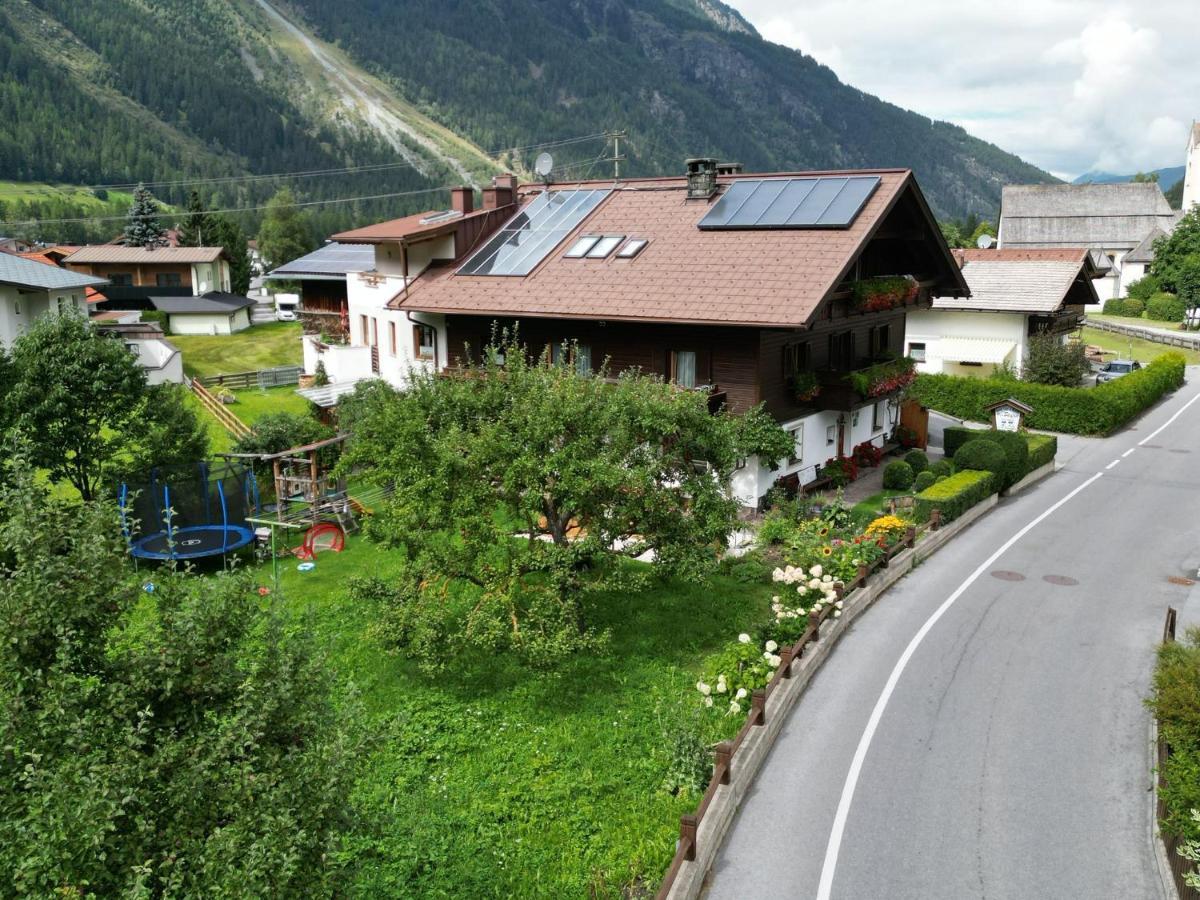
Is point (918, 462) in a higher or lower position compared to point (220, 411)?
lower

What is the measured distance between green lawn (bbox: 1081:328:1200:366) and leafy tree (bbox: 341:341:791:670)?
55660mm

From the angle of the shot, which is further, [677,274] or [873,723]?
[677,274]

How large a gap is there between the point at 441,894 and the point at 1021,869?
26.2 feet

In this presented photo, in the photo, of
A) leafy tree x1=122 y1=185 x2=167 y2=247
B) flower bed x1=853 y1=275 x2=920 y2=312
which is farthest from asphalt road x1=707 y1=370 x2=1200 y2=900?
leafy tree x1=122 y1=185 x2=167 y2=247

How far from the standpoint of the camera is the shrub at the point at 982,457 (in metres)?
30.7

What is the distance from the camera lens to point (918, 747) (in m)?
16.2

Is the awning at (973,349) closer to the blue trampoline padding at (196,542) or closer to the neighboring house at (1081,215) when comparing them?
the blue trampoline padding at (196,542)

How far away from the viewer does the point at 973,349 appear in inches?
1948

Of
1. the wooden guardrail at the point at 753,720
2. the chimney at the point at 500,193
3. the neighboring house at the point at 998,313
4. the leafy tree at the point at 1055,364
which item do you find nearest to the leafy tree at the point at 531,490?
the wooden guardrail at the point at 753,720

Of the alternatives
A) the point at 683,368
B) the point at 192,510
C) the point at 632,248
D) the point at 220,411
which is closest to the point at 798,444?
the point at 683,368

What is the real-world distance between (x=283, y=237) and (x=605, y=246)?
83.9 meters

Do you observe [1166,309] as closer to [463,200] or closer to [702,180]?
[702,180]

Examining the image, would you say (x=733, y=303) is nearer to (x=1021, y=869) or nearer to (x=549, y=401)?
(x=549, y=401)

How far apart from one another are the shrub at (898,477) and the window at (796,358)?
4.68 metres
